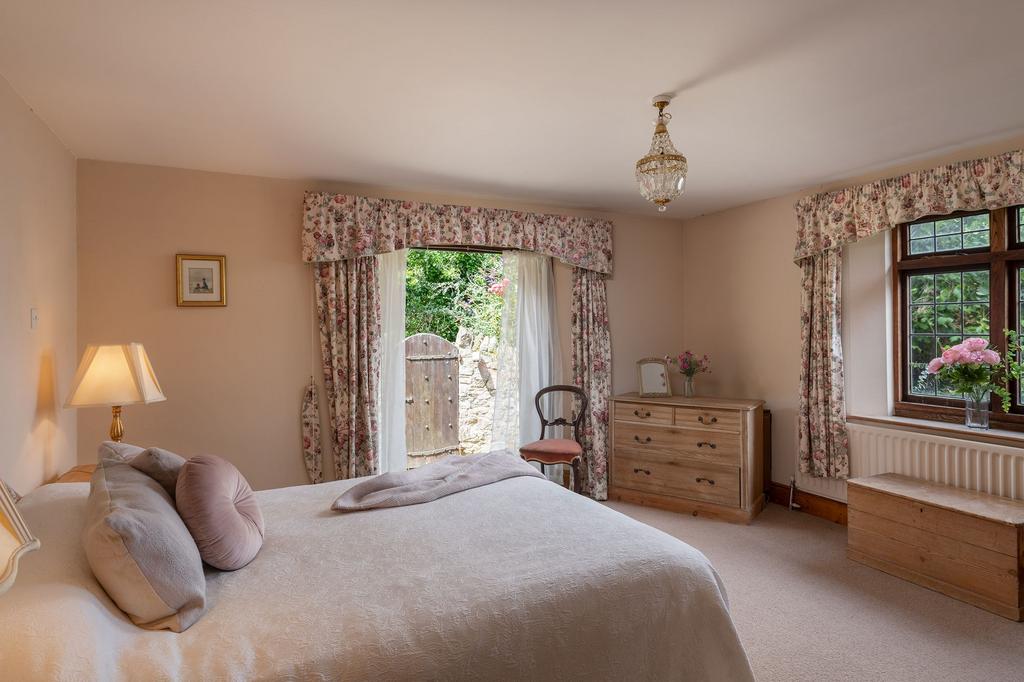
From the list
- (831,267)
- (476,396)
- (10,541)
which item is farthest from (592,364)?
(10,541)

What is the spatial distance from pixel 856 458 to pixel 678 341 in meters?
1.88

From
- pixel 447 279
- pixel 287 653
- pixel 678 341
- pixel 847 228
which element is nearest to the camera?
pixel 287 653

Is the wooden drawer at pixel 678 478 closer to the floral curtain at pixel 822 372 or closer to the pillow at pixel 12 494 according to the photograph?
the floral curtain at pixel 822 372

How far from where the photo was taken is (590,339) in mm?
4785

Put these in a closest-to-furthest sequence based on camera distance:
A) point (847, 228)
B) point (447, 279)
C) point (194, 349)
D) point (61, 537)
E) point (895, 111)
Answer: point (61, 537), point (895, 111), point (194, 349), point (847, 228), point (447, 279)

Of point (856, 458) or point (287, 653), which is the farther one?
point (856, 458)

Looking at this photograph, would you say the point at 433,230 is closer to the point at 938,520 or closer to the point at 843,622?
the point at 843,622

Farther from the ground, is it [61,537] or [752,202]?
[752,202]

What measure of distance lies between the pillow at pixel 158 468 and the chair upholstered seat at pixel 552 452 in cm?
264

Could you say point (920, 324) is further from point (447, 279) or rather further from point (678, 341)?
point (447, 279)

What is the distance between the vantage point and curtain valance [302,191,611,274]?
3764mm

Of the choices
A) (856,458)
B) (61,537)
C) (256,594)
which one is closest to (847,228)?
(856,458)

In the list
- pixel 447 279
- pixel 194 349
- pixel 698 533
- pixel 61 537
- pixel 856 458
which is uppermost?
pixel 447 279

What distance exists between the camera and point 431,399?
4992 mm
